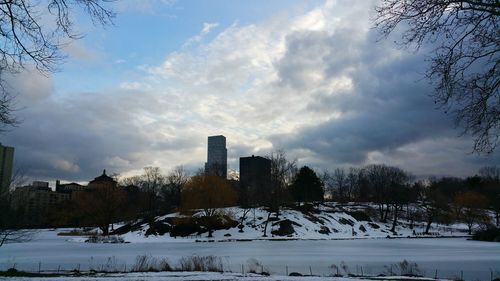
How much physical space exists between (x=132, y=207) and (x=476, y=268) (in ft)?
283

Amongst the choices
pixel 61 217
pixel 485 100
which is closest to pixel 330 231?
pixel 61 217

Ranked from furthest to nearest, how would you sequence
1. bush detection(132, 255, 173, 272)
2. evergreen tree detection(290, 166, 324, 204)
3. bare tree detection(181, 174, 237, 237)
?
1. evergreen tree detection(290, 166, 324, 204)
2. bare tree detection(181, 174, 237, 237)
3. bush detection(132, 255, 173, 272)

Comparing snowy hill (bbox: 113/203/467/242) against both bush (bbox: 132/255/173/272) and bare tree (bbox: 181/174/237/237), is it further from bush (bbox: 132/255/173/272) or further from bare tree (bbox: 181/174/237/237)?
bush (bbox: 132/255/173/272)

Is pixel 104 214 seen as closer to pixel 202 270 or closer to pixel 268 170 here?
pixel 268 170

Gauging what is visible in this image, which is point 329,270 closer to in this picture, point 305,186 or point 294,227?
point 294,227

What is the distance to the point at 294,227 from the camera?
81.7m

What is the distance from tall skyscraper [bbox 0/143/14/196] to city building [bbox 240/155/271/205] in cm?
6726

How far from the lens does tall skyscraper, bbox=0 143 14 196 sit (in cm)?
2354

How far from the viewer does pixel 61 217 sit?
330 feet

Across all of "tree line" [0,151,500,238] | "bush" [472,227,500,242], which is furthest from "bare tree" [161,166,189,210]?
"bush" [472,227,500,242]

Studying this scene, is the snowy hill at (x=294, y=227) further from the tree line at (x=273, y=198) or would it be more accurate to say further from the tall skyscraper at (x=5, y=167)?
the tall skyscraper at (x=5, y=167)

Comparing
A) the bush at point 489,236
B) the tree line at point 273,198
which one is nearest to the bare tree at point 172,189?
the tree line at point 273,198

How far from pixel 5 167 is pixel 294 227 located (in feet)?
206

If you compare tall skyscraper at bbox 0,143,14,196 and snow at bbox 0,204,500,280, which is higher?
tall skyscraper at bbox 0,143,14,196
